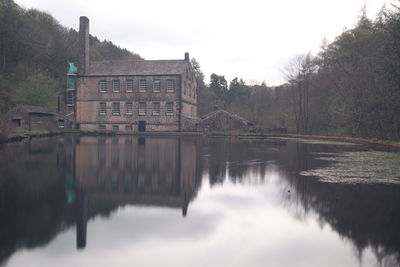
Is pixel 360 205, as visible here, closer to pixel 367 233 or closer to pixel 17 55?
pixel 367 233

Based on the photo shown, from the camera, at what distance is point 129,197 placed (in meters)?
9.02

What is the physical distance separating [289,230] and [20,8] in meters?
71.5

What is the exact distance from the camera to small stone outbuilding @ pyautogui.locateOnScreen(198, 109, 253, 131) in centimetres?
4597

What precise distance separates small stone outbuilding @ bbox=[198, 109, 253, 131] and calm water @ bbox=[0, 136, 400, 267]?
33028mm

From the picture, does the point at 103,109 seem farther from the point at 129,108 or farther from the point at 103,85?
the point at 129,108

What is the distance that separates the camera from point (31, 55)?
58.8 m

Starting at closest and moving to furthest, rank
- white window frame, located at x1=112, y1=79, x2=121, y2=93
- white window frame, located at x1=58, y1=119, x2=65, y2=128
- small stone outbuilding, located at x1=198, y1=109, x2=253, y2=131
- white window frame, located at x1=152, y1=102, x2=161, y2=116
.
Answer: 1. small stone outbuilding, located at x1=198, y1=109, x2=253, y2=131
2. white window frame, located at x1=58, y1=119, x2=65, y2=128
3. white window frame, located at x1=152, y1=102, x2=161, y2=116
4. white window frame, located at x1=112, y1=79, x2=121, y2=93

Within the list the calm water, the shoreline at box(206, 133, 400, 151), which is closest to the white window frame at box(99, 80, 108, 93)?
the shoreline at box(206, 133, 400, 151)

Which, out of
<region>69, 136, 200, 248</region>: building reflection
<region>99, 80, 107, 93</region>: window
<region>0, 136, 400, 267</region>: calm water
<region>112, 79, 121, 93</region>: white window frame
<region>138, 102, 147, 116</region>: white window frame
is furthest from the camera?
<region>99, 80, 107, 93</region>: window

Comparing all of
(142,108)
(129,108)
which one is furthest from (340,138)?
(129,108)

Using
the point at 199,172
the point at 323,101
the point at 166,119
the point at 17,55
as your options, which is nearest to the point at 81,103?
the point at 166,119

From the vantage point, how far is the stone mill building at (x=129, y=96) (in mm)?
47812

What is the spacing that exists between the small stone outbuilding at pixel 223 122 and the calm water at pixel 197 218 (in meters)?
33.0

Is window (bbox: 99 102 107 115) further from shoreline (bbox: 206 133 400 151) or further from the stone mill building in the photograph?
shoreline (bbox: 206 133 400 151)
